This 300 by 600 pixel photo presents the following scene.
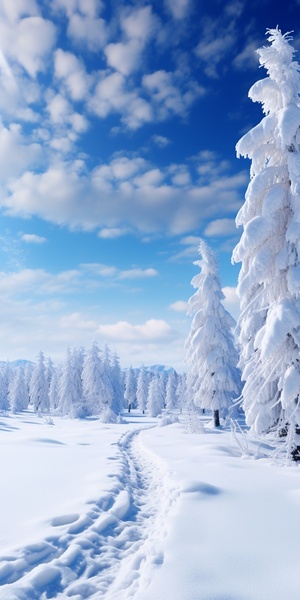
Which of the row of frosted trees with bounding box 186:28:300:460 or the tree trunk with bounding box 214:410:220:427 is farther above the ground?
the row of frosted trees with bounding box 186:28:300:460

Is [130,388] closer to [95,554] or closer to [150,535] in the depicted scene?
[150,535]

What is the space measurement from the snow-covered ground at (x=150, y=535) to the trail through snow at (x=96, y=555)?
0.04 ft

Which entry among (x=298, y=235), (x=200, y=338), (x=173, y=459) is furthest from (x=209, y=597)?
(x=200, y=338)

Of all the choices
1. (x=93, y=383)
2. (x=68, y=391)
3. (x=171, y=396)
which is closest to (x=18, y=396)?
(x=68, y=391)

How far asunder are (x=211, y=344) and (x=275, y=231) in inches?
575

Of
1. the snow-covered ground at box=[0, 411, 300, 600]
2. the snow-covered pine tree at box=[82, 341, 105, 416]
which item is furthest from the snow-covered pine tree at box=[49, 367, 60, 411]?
the snow-covered ground at box=[0, 411, 300, 600]

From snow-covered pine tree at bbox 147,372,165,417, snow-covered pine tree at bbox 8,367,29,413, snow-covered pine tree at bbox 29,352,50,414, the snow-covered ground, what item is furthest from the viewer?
snow-covered pine tree at bbox 8,367,29,413

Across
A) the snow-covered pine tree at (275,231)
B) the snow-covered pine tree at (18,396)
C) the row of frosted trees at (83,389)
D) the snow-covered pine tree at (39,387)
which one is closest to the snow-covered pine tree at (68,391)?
the row of frosted trees at (83,389)

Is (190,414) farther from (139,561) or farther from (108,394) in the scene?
(108,394)

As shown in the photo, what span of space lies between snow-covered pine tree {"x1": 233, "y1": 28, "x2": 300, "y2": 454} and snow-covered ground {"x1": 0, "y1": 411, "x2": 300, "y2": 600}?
295 centimetres

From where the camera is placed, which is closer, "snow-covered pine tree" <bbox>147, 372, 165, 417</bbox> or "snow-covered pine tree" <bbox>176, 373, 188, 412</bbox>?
"snow-covered pine tree" <bbox>176, 373, 188, 412</bbox>

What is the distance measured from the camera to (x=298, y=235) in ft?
33.3

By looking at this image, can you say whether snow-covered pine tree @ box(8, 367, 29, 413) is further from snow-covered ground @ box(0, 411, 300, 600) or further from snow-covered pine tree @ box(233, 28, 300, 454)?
snow-covered pine tree @ box(233, 28, 300, 454)

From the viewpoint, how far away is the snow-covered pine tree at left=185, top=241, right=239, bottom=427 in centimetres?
2419
